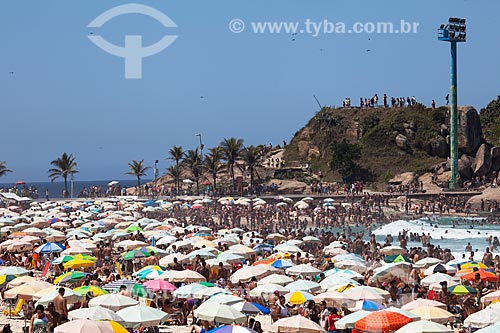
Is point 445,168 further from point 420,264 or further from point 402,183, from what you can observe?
point 420,264

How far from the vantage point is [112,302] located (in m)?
14.3

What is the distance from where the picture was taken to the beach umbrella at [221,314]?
1337 cm

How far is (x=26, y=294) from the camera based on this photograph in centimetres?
1597

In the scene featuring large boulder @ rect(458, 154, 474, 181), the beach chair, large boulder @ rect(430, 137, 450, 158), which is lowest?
the beach chair

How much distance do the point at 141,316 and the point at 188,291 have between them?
3.14 meters

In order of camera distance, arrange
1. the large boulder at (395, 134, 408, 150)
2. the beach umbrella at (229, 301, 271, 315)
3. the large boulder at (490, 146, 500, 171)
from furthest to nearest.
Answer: the large boulder at (395, 134, 408, 150)
the large boulder at (490, 146, 500, 171)
the beach umbrella at (229, 301, 271, 315)

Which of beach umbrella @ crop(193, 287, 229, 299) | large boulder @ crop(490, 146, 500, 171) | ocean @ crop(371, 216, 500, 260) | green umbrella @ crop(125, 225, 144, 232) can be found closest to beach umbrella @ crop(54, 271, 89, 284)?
beach umbrella @ crop(193, 287, 229, 299)

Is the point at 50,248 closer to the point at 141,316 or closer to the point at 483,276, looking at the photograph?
the point at 141,316

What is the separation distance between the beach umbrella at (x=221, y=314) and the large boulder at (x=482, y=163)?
5178 cm

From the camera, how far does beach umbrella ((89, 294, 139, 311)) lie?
14.2 meters

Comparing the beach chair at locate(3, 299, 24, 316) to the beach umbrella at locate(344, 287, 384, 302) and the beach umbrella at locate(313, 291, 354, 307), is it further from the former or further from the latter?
the beach umbrella at locate(344, 287, 384, 302)

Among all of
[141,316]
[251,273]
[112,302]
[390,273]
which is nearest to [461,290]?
[390,273]

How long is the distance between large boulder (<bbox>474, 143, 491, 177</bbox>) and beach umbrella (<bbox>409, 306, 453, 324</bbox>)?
50.3 metres

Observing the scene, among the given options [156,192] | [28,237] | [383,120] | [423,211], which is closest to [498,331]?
[28,237]
